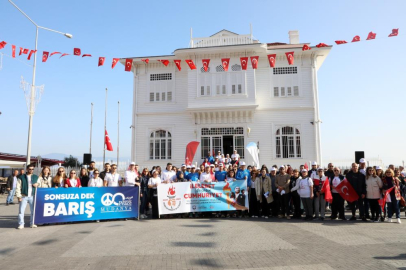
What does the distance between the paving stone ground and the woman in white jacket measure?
0.73 meters

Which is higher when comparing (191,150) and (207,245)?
(191,150)

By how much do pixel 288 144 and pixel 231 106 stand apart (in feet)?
15.6

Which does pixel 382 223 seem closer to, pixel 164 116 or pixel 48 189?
pixel 48 189

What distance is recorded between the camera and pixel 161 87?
22.2 meters

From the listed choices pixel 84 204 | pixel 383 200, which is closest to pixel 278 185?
pixel 383 200

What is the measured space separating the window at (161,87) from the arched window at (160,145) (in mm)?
2543

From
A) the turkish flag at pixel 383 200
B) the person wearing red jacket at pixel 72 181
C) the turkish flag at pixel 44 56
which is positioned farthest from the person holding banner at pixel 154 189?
the turkish flag at pixel 44 56

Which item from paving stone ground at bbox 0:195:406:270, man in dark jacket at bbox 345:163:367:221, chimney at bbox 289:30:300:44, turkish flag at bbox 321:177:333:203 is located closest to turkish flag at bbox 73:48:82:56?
paving stone ground at bbox 0:195:406:270

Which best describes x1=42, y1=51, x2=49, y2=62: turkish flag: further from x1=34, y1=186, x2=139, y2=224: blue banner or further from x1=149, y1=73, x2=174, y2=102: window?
x1=34, y1=186, x2=139, y2=224: blue banner

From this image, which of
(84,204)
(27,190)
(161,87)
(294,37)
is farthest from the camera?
(294,37)

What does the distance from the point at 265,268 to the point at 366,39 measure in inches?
497

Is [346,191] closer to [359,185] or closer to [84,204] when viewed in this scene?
[359,185]

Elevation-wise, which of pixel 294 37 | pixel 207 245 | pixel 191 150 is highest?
pixel 294 37

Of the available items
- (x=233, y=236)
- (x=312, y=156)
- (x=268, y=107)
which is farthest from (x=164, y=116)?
(x=233, y=236)
